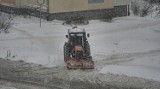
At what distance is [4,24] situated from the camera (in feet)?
107

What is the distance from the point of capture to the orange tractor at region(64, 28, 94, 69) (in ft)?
76.4

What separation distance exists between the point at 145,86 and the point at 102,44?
921cm

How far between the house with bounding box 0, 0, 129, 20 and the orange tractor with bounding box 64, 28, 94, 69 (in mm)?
11706

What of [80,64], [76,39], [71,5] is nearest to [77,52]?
[80,64]

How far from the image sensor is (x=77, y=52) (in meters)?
23.7

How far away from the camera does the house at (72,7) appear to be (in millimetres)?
36531

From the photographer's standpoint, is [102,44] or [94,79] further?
[102,44]

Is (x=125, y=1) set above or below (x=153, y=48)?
above

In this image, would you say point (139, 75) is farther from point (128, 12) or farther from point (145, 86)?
point (128, 12)

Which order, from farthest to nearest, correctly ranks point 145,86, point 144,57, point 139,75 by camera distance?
point 144,57, point 139,75, point 145,86

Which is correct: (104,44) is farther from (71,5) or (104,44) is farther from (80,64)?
(71,5)

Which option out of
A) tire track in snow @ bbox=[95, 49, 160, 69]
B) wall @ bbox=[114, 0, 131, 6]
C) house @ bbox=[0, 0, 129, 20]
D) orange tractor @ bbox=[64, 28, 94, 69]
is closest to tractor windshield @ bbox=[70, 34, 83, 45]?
orange tractor @ bbox=[64, 28, 94, 69]

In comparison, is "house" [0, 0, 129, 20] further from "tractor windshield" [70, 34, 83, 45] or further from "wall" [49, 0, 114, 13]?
"tractor windshield" [70, 34, 83, 45]

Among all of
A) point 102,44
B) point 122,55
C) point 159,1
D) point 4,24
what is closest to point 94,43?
point 102,44
